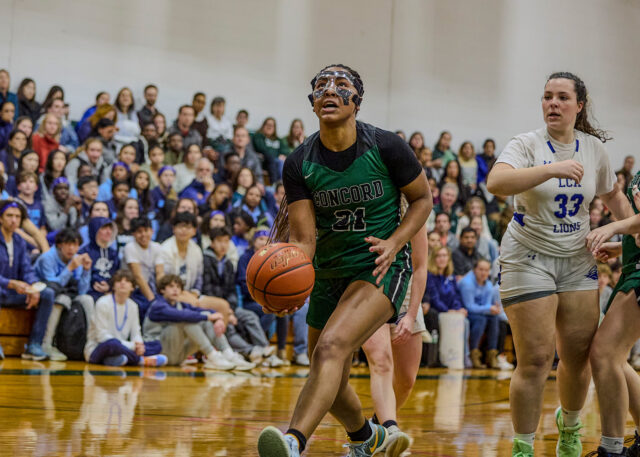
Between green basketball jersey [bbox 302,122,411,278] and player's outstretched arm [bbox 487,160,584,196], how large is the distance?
1.78 ft

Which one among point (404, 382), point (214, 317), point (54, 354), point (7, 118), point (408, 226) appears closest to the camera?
point (408, 226)

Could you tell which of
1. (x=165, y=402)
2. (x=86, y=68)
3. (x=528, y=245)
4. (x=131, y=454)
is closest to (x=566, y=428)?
(x=528, y=245)

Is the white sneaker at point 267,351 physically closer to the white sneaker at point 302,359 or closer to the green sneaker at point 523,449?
the white sneaker at point 302,359

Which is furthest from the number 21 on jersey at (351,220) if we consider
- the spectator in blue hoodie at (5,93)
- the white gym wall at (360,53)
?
the white gym wall at (360,53)

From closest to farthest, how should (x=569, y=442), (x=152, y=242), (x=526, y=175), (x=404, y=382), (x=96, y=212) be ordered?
1. (x=526, y=175)
2. (x=569, y=442)
3. (x=404, y=382)
4. (x=96, y=212)
5. (x=152, y=242)

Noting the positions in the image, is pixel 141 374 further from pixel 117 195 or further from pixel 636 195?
pixel 636 195

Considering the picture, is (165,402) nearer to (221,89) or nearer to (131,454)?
(131,454)

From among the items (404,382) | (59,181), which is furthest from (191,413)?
(59,181)

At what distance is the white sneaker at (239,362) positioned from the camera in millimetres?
9297

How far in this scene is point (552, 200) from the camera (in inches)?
173

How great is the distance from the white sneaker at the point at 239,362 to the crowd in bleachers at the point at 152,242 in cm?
2

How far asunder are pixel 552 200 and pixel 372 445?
5.04 ft

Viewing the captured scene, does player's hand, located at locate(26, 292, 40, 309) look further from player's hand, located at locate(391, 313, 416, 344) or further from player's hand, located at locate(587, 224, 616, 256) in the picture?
player's hand, located at locate(587, 224, 616, 256)

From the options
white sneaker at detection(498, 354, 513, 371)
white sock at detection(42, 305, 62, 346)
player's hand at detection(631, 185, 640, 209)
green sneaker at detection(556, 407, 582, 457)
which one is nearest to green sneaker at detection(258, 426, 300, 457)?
green sneaker at detection(556, 407, 582, 457)
